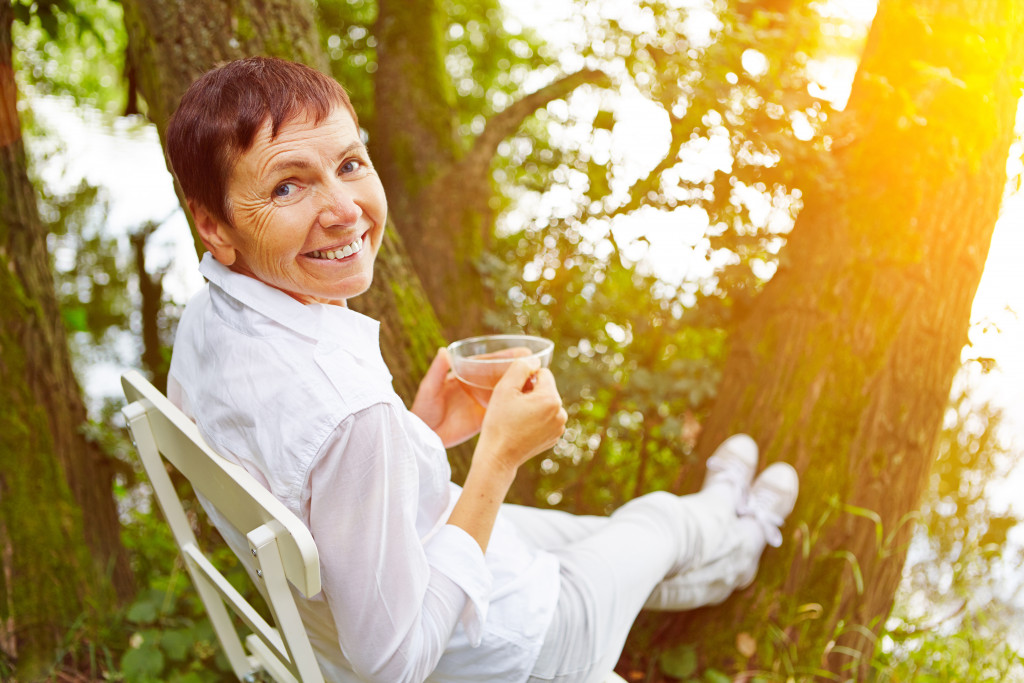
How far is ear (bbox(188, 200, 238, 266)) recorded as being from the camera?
4.43 feet

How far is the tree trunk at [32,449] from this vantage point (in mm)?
2348

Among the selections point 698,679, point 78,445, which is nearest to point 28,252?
point 78,445

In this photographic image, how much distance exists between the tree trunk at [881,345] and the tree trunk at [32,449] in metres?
1.98

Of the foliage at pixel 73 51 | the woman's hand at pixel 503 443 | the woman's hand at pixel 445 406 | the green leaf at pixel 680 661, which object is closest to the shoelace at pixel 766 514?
the green leaf at pixel 680 661

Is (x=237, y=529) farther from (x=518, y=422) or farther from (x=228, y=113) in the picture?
(x=228, y=113)

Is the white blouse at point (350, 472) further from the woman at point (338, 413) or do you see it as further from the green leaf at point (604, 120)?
the green leaf at point (604, 120)

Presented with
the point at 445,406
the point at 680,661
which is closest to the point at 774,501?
the point at 680,661

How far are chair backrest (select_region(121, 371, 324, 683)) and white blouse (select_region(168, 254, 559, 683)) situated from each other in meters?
0.06

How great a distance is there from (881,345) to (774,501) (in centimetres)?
61

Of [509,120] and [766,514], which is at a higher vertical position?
[509,120]

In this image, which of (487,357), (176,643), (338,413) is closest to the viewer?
(338,413)

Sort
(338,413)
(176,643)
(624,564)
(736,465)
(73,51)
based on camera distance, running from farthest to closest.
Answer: (73,51)
(736,465)
(176,643)
(624,564)
(338,413)

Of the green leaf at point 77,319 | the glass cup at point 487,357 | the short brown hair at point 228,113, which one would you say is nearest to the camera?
the short brown hair at point 228,113

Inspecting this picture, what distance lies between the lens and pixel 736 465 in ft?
8.03
